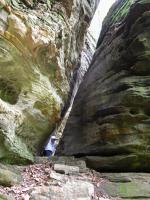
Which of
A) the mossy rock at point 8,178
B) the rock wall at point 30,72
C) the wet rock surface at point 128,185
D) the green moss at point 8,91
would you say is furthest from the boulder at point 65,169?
the green moss at point 8,91

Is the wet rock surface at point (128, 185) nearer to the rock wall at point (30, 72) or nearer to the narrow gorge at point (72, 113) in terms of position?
the narrow gorge at point (72, 113)

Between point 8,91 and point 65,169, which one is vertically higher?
point 8,91

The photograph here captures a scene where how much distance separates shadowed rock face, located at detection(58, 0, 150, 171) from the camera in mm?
10797

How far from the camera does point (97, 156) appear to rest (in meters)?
11.2

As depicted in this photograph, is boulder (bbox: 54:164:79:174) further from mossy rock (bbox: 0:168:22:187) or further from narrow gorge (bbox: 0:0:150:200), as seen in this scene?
mossy rock (bbox: 0:168:22:187)

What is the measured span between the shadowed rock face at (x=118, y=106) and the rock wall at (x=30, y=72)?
4.37 ft

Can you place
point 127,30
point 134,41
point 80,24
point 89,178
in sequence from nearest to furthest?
point 89,178, point 134,41, point 127,30, point 80,24

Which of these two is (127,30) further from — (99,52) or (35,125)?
(35,125)

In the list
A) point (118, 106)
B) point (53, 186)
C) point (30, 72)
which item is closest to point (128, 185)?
point (53, 186)

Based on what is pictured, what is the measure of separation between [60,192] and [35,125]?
434cm

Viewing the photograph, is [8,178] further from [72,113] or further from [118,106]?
[72,113]

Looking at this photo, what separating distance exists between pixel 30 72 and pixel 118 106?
343 cm

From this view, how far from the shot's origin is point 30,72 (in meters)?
11.7

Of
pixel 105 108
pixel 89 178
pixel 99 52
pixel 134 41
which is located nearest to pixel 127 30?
pixel 134 41
